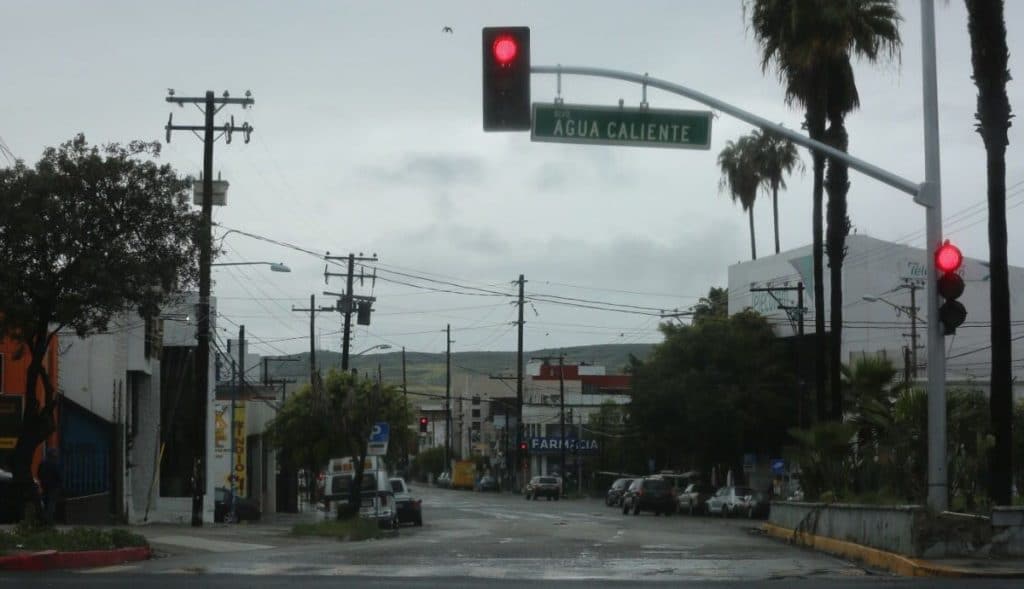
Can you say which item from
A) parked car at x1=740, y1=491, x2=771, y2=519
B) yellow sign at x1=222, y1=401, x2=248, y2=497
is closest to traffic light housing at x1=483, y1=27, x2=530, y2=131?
yellow sign at x1=222, y1=401, x2=248, y2=497

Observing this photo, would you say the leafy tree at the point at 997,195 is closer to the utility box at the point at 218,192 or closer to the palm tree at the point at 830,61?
the palm tree at the point at 830,61

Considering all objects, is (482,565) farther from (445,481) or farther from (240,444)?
(445,481)

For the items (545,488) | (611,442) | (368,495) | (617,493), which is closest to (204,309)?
(368,495)

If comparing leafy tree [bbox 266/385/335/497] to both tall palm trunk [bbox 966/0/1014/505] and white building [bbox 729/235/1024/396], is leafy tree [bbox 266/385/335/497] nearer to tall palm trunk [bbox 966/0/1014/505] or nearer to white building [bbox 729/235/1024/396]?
white building [bbox 729/235/1024/396]

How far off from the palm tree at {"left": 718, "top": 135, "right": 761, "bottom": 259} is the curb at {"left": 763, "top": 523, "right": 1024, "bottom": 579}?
47277 millimetres

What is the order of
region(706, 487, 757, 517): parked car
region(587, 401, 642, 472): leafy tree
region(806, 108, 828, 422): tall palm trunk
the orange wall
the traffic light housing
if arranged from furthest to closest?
1. region(587, 401, 642, 472): leafy tree
2. region(706, 487, 757, 517): parked car
3. region(806, 108, 828, 422): tall palm trunk
4. the orange wall
5. the traffic light housing

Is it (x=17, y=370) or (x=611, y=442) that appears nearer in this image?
(x=17, y=370)

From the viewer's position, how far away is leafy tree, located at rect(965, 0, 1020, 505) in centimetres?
2139

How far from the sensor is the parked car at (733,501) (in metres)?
55.9

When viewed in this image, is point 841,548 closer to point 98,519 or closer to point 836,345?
point 836,345

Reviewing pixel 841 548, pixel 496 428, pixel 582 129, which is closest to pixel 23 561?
pixel 582 129

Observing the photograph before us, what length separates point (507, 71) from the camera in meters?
15.6

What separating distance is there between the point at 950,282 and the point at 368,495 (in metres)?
24.5

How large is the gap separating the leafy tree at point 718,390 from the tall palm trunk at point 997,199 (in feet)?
140
